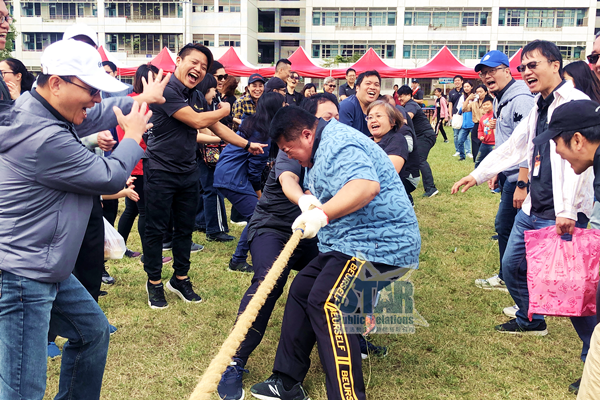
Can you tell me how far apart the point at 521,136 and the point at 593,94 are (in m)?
0.62

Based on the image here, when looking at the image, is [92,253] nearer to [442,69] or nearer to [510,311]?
[510,311]

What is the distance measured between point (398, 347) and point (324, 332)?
1.41m

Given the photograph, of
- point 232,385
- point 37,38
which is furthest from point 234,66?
point 37,38

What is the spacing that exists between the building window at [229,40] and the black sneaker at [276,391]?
5190 centimetres

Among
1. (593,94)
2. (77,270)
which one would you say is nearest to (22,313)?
(77,270)

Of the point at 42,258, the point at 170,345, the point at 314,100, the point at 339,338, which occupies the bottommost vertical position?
the point at 170,345

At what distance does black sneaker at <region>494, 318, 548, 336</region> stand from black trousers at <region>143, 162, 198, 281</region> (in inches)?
112

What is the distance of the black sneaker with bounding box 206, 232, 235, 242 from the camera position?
6.75 metres

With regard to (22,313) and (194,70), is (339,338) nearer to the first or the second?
(22,313)

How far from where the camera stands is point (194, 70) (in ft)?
13.6

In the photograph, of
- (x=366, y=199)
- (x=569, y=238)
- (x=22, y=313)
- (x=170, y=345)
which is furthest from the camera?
(x=170, y=345)

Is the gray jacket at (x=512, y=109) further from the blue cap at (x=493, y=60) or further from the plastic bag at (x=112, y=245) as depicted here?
the plastic bag at (x=112, y=245)

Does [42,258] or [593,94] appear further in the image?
[593,94]

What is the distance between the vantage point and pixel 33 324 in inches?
84.4
